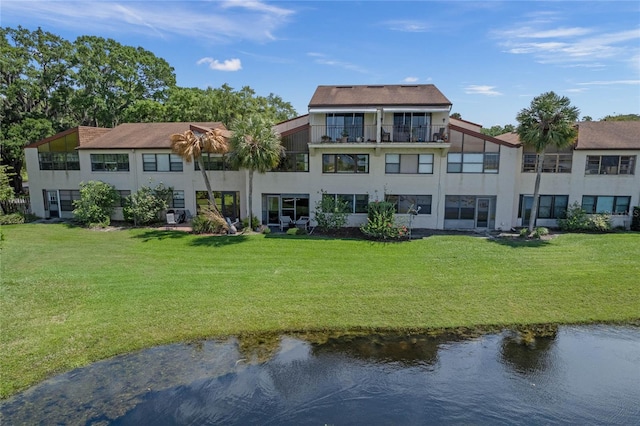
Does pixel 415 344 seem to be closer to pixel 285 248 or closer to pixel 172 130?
pixel 285 248

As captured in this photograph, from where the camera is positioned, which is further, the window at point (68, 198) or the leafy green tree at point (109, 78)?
the leafy green tree at point (109, 78)

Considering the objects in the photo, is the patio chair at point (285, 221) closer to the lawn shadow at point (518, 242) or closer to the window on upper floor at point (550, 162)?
the lawn shadow at point (518, 242)

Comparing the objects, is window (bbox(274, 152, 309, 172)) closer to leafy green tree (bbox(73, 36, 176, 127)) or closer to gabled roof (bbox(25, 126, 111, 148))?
gabled roof (bbox(25, 126, 111, 148))

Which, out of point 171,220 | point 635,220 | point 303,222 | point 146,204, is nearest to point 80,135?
point 146,204

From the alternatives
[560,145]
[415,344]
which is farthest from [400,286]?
[560,145]

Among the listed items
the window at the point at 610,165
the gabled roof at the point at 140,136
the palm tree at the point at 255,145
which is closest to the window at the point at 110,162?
the gabled roof at the point at 140,136

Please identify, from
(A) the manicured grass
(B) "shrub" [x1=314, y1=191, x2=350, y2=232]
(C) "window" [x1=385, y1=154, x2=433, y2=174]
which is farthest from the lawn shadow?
(B) "shrub" [x1=314, y1=191, x2=350, y2=232]
